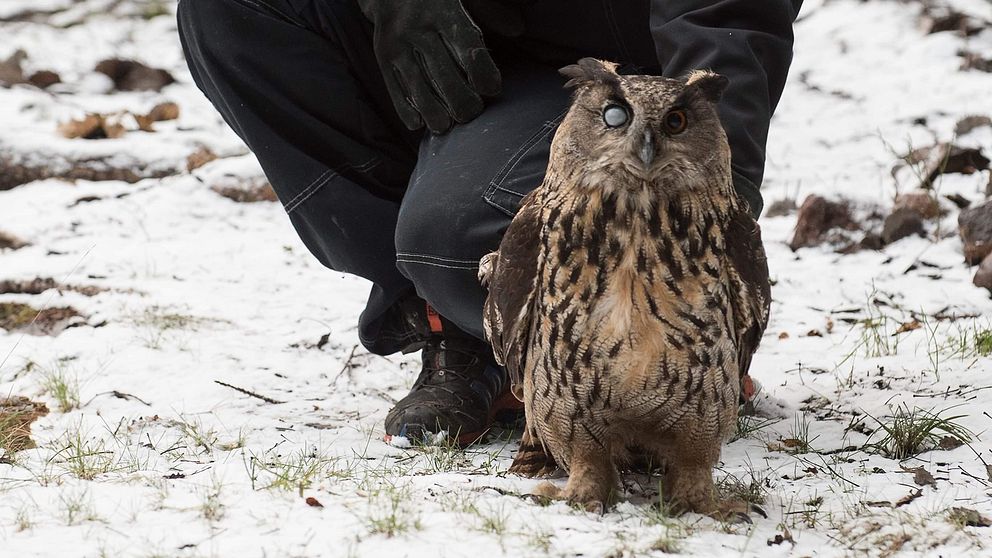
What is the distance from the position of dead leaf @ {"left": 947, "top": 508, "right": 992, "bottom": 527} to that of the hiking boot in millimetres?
1443

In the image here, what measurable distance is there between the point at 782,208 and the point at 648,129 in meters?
3.65

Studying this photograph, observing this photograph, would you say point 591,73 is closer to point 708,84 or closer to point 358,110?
point 708,84

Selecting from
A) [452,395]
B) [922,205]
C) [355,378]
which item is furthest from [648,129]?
[922,205]

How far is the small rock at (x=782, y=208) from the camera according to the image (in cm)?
567

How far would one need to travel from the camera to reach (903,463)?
2762mm

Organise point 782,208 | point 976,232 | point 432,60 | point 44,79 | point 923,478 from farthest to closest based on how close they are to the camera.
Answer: point 44,79 → point 782,208 → point 976,232 → point 432,60 → point 923,478

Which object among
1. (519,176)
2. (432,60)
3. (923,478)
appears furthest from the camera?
(432,60)

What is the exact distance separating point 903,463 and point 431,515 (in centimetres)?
132

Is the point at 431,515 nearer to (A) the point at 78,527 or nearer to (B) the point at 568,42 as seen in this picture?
(A) the point at 78,527

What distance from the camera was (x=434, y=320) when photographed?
11.7 ft

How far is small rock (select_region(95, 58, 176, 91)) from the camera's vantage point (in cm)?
836

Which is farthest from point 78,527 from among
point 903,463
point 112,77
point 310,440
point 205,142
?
point 112,77

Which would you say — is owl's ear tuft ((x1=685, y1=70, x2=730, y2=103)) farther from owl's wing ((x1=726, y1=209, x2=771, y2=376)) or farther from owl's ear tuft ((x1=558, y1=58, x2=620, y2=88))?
owl's wing ((x1=726, y1=209, x2=771, y2=376))

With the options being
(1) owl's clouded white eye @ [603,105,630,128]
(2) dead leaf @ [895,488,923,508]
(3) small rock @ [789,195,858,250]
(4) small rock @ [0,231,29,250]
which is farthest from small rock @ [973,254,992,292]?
(4) small rock @ [0,231,29,250]
